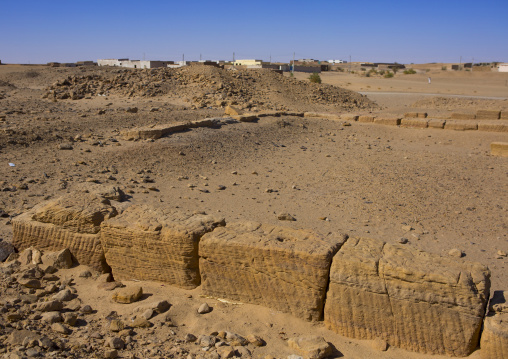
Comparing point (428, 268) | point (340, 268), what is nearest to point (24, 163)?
point (340, 268)

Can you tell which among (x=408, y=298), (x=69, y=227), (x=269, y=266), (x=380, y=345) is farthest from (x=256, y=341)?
(x=69, y=227)

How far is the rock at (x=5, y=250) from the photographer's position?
4.72 metres

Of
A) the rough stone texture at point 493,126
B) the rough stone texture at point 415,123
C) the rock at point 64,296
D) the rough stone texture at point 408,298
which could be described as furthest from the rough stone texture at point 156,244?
the rough stone texture at point 493,126

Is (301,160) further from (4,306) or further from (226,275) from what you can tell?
(4,306)

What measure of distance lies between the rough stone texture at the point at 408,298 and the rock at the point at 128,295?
1720mm

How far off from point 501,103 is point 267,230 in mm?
17019

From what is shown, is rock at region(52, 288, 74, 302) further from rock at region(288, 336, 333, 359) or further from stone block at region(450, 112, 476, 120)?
stone block at region(450, 112, 476, 120)

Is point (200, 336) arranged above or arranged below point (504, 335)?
below

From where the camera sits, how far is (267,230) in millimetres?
4008

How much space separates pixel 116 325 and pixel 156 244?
0.83 m

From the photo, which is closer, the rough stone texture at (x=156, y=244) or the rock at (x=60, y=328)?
the rock at (x=60, y=328)

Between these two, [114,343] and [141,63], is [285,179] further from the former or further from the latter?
[141,63]

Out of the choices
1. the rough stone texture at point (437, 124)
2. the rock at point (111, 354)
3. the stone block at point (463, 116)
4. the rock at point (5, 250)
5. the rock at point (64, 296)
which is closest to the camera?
the rock at point (111, 354)

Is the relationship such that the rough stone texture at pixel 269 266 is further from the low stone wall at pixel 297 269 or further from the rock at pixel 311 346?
the rock at pixel 311 346
